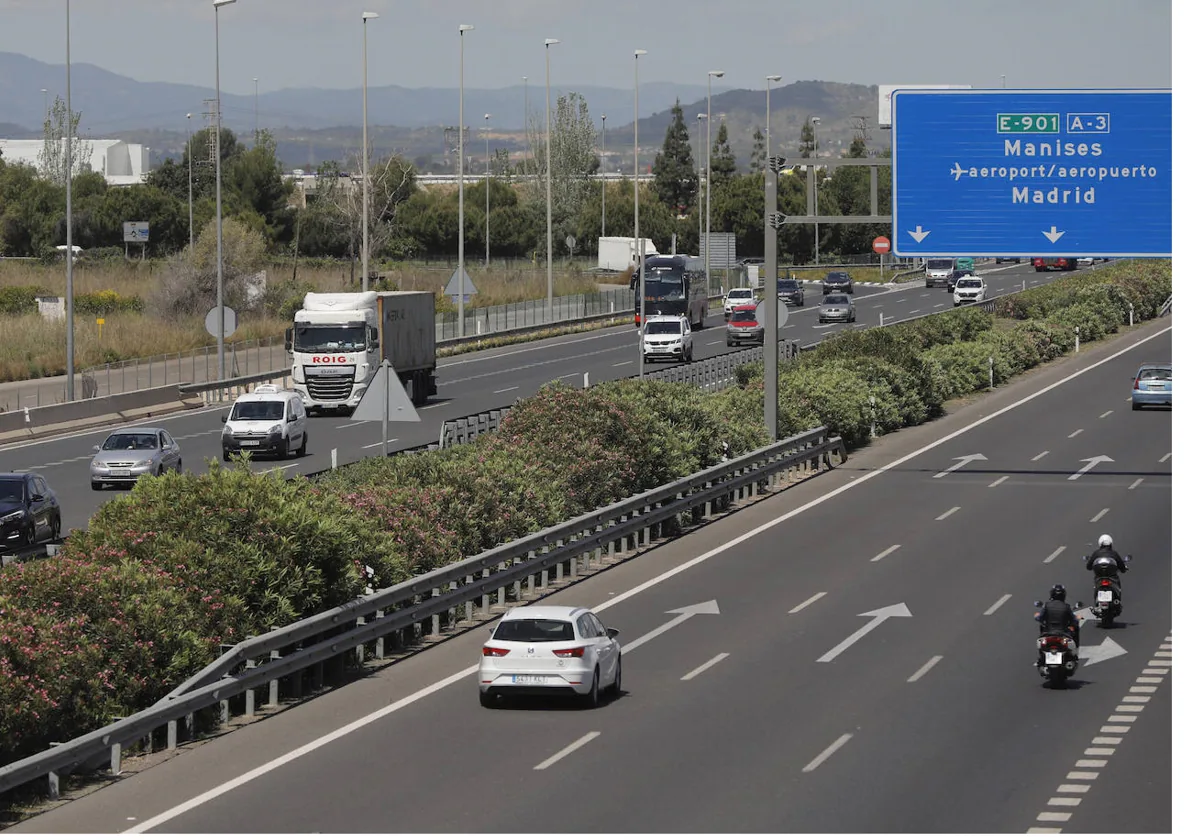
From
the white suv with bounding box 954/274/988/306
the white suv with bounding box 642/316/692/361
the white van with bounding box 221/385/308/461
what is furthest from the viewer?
the white suv with bounding box 954/274/988/306

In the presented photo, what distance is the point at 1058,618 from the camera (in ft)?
68.9

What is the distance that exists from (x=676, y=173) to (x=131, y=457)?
152 m

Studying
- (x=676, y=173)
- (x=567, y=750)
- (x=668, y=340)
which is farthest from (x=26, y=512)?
(x=676, y=173)

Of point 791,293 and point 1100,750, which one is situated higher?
point 791,293

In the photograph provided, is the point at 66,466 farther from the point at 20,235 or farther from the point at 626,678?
the point at 20,235

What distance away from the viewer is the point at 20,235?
145m

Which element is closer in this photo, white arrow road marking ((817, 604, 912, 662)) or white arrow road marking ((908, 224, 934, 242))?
white arrow road marking ((817, 604, 912, 662))

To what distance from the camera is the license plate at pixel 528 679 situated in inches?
784

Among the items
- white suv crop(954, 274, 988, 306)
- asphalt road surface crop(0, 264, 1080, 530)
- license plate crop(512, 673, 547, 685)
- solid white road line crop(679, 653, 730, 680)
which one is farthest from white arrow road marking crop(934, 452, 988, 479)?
white suv crop(954, 274, 988, 306)

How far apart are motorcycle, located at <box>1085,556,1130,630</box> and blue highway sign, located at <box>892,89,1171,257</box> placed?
53.0ft

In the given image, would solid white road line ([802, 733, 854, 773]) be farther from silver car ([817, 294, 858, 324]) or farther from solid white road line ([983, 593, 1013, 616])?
silver car ([817, 294, 858, 324])

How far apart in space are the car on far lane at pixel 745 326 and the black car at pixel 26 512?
48902 mm

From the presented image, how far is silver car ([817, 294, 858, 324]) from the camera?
9056 centimetres

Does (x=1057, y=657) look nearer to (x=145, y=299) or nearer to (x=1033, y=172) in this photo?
(x=1033, y=172)
